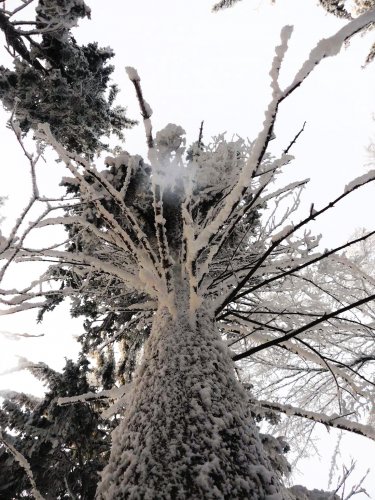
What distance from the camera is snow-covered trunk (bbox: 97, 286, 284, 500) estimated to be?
1.10 m

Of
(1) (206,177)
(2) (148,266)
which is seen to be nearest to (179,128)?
(1) (206,177)

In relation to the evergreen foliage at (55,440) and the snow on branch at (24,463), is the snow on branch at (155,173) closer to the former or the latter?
the snow on branch at (24,463)

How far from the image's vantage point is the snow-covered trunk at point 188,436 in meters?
1.10

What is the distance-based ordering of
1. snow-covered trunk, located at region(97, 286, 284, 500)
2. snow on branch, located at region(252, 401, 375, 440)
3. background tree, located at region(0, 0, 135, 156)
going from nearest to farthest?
snow-covered trunk, located at region(97, 286, 284, 500), snow on branch, located at region(252, 401, 375, 440), background tree, located at region(0, 0, 135, 156)

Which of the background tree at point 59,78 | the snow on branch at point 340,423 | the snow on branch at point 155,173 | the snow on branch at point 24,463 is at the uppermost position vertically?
the background tree at point 59,78

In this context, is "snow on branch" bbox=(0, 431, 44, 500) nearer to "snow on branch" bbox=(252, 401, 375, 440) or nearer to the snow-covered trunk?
the snow-covered trunk

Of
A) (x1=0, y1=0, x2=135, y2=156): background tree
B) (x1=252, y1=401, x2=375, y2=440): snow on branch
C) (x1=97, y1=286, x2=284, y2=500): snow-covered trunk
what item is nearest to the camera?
(x1=97, y1=286, x2=284, y2=500): snow-covered trunk

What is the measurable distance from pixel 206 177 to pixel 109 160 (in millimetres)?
1067

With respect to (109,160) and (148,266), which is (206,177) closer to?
(109,160)

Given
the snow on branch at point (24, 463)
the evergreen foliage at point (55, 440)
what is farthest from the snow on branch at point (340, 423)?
the evergreen foliage at point (55, 440)

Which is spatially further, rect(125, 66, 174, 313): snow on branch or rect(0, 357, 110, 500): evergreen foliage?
rect(0, 357, 110, 500): evergreen foliage

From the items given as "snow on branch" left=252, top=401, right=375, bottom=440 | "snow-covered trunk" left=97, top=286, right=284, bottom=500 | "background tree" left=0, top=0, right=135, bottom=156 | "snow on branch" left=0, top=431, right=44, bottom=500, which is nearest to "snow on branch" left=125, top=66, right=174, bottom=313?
"snow-covered trunk" left=97, top=286, right=284, bottom=500

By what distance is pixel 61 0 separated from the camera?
5.48 m

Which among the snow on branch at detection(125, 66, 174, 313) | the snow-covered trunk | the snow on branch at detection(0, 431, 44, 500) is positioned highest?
the snow on branch at detection(125, 66, 174, 313)
